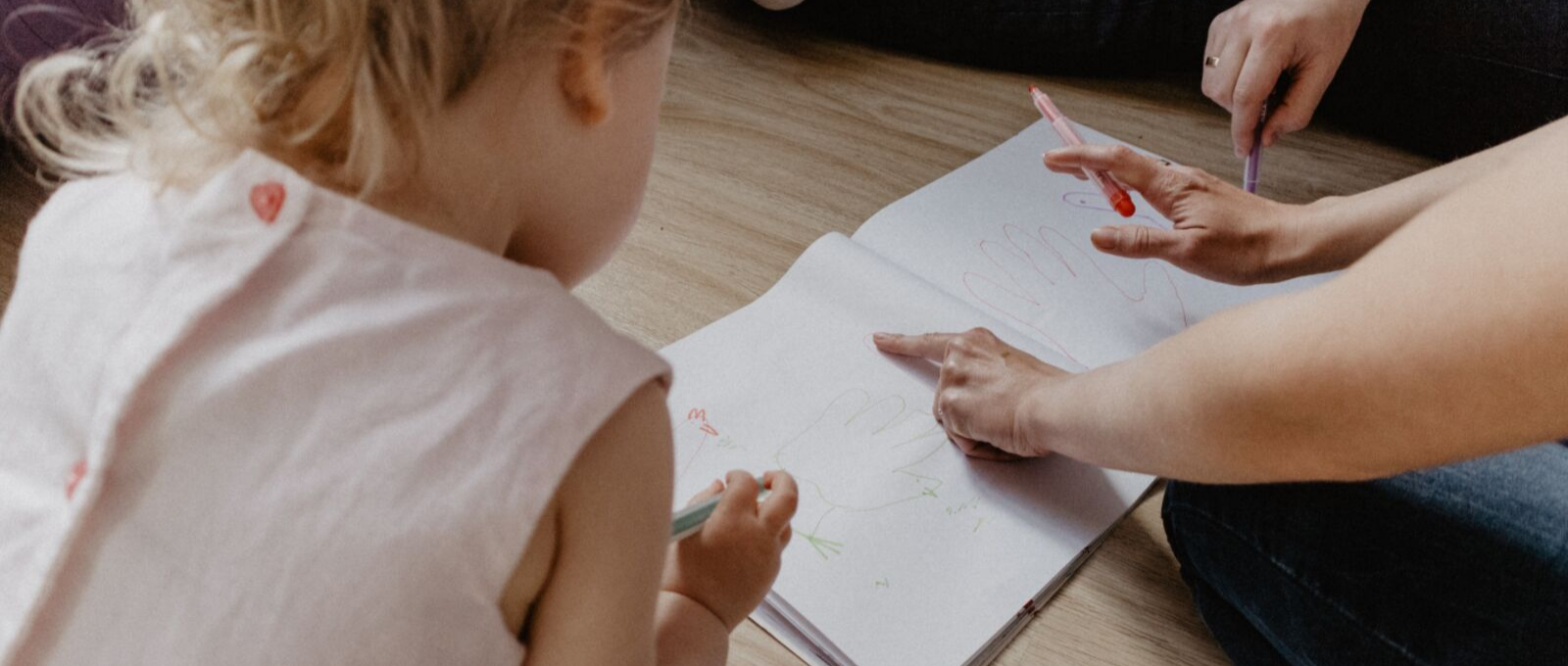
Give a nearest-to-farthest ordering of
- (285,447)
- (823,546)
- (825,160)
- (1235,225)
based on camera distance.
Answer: (285,447) → (823,546) → (1235,225) → (825,160)

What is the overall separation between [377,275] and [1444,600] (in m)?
0.49

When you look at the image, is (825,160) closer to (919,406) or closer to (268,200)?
(919,406)

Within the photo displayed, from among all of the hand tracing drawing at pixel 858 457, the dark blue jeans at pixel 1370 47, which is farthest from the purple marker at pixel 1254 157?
the hand tracing drawing at pixel 858 457

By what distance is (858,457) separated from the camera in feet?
2.10

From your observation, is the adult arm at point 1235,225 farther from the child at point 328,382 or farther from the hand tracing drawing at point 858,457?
the child at point 328,382

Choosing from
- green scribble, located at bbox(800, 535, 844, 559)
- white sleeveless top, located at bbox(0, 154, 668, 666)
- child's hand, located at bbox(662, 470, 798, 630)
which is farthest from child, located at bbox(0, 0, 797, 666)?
green scribble, located at bbox(800, 535, 844, 559)

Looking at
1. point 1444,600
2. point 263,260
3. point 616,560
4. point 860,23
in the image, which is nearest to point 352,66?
point 263,260

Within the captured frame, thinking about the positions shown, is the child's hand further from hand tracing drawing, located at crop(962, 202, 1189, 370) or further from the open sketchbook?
hand tracing drawing, located at crop(962, 202, 1189, 370)

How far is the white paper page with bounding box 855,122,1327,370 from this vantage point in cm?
74

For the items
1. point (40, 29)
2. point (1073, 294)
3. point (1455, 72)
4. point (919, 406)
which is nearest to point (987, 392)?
point (919, 406)

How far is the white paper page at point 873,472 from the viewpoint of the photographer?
0.57 meters

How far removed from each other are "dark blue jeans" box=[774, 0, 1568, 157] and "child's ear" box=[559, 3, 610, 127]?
0.63 m

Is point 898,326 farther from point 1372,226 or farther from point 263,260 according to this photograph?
point 263,260

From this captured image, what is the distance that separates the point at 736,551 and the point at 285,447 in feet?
0.71
